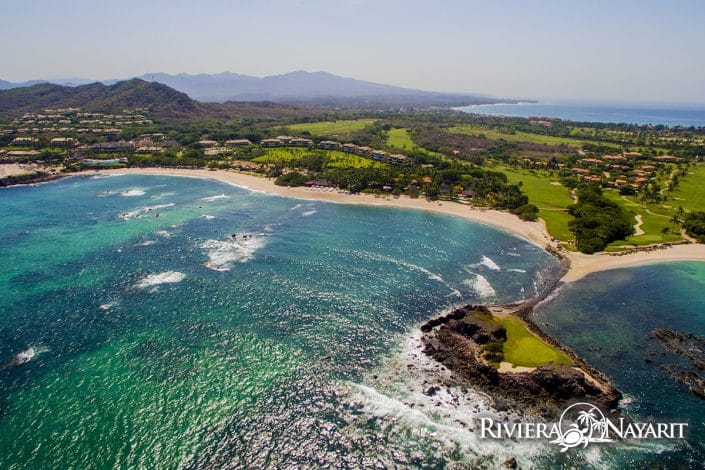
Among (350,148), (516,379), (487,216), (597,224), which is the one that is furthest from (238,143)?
(516,379)

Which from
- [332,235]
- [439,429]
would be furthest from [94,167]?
[439,429]

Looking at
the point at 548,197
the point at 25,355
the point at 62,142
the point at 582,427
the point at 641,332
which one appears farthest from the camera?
the point at 62,142

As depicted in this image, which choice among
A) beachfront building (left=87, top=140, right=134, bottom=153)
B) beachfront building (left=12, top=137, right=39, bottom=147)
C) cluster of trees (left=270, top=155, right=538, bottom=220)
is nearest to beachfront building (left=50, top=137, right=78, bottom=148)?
beachfront building (left=12, top=137, right=39, bottom=147)

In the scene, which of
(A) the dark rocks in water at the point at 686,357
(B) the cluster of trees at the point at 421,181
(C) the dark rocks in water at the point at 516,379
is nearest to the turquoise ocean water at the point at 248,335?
(C) the dark rocks in water at the point at 516,379

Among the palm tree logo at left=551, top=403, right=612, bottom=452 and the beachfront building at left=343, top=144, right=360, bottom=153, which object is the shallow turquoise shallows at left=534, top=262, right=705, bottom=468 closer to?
the palm tree logo at left=551, top=403, right=612, bottom=452

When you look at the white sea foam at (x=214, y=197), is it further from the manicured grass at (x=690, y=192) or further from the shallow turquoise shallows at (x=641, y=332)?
the manicured grass at (x=690, y=192)

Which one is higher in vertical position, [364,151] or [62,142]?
[364,151]

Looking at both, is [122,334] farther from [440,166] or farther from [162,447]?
[440,166]

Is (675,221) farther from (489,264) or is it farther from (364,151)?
(364,151)
